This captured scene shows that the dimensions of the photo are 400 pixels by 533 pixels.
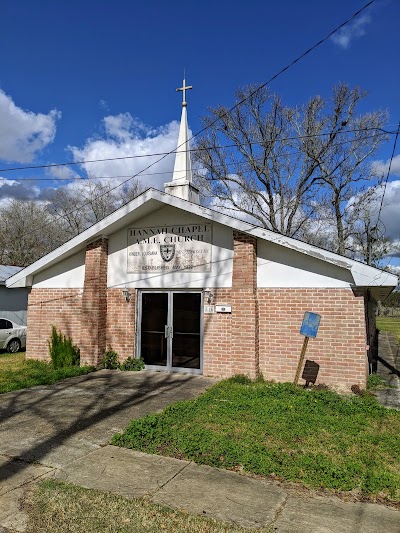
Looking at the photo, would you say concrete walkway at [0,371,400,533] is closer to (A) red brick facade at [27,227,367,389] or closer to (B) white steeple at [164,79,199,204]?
(A) red brick facade at [27,227,367,389]

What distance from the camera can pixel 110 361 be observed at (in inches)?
452

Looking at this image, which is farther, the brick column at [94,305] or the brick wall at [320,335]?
the brick column at [94,305]

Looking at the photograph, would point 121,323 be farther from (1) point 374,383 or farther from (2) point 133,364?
(1) point 374,383

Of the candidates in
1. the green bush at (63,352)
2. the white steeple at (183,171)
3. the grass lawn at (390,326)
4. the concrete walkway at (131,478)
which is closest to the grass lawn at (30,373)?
the green bush at (63,352)

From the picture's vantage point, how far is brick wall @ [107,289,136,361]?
11.5m

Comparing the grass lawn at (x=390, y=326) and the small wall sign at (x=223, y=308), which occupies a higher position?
the small wall sign at (x=223, y=308)

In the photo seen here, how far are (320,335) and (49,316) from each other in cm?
806

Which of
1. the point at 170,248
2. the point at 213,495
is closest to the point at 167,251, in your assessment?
the point at 170,248

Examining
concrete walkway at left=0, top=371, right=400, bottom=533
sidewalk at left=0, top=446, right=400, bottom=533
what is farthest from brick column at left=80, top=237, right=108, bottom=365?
sidewalk at left=0, top=446, right=400, bottom=533

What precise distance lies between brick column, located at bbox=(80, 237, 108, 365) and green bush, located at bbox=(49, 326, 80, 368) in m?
0.39

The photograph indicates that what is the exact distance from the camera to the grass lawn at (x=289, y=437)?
473 centimetres

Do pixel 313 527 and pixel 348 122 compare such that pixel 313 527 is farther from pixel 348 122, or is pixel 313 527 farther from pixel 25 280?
pixel 348 122

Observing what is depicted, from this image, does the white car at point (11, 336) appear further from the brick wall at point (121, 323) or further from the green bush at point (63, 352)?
the brick wall at point (121, 323)

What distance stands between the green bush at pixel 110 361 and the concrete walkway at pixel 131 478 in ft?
12.4
